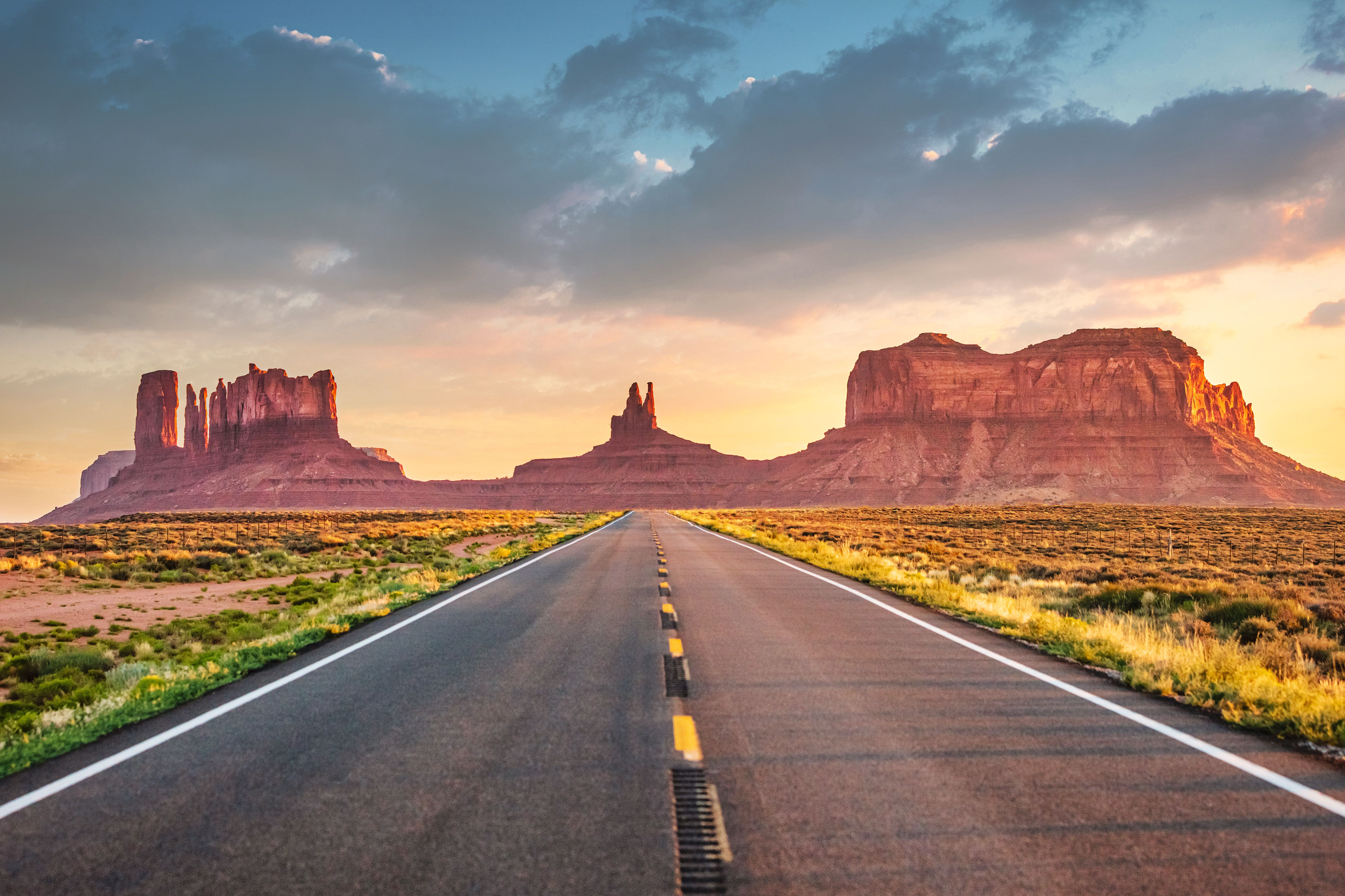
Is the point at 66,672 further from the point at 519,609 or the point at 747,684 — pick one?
the point at 747,684

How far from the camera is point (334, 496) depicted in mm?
155125

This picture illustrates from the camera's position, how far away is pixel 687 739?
5.42 metres

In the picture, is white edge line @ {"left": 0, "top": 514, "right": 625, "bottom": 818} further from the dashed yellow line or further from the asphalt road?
the dashed yellow line

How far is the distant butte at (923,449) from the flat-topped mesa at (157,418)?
41 cm

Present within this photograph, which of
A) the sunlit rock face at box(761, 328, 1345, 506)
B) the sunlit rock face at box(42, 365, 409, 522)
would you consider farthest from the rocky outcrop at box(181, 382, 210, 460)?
the sunlit rock face at box(761, 328, 1345, 506)

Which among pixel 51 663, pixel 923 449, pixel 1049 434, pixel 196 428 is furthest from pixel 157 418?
pixel 51 663

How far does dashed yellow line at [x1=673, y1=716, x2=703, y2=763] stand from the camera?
5.05 meters

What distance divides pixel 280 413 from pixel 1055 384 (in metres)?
160

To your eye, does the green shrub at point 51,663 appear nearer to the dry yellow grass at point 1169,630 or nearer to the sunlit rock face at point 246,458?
the dry yellow grass at point 1169,630

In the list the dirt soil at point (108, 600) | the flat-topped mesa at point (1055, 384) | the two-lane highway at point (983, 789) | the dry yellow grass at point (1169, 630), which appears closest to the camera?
the two-lane highway at point (983, 789)

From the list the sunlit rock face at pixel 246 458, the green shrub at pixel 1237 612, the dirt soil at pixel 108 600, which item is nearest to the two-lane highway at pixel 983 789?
the green shrub at pixel 1237 612

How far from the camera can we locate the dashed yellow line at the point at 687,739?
5.05 meters

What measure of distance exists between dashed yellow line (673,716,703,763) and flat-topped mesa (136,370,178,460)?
686 ft

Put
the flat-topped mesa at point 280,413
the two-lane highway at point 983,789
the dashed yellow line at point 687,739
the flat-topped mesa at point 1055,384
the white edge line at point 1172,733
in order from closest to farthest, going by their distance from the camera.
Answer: the two-lane highway at point 983,789, the white edge line at point 1172,733, the dashed yellow line at point 687,739, the flat-topped mesa at point 1055,384, the flat-topped mesa at point 280,413
